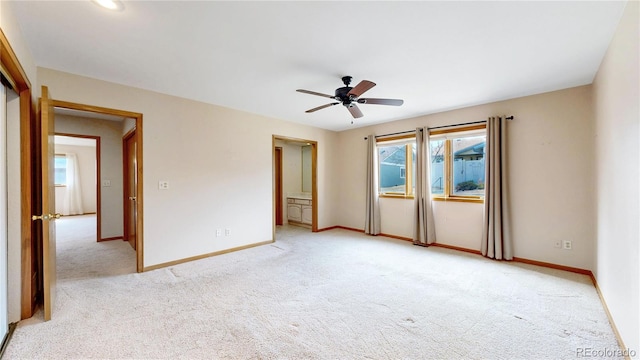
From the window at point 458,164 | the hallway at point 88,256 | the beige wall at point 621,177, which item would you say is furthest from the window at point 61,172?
the beige wall at point 621,177

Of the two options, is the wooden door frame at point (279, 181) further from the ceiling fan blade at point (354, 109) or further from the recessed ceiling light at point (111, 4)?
the recessed ceiling light at point (111, 4)

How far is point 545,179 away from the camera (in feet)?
11.5

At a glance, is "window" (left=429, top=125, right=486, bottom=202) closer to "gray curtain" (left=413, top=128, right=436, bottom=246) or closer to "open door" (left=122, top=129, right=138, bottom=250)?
"gray curtain" (left=413, top=128, right=436, bottom=246)

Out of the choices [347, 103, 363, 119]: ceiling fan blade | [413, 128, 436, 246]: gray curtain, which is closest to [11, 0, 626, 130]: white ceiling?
[347, 103, 363, 119]: ceiling fan blade

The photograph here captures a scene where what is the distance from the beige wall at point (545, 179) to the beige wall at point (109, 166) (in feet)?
20.2

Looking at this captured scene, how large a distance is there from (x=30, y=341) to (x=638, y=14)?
14.9 ft

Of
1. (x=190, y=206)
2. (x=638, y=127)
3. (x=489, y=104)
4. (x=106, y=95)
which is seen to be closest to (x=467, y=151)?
(x=489, y=104)

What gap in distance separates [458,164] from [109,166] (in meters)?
6.48

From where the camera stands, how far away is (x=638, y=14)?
1541 millimetres

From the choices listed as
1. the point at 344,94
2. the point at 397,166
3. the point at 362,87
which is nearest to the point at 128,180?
the point at 344,94

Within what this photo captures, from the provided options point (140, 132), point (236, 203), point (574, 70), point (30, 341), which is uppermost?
point (574, 70)

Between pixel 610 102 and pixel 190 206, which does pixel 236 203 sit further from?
pixel 610 102

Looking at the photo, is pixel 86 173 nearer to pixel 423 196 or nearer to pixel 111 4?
pixel 111 4

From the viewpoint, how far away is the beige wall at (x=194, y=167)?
327 cm
